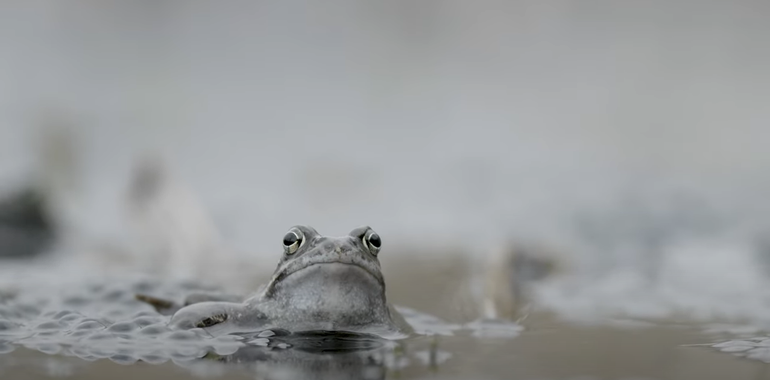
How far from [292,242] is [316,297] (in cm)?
35

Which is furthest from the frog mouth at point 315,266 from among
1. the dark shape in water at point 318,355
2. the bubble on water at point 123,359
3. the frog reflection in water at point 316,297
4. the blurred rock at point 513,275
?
the blurred rock at point 513,275

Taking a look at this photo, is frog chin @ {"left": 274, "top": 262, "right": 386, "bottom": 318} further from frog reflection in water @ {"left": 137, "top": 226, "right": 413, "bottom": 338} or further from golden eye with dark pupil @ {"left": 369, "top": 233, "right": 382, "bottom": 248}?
golden eye with dark pupil @ {"left": 369, "top": 233, "right": 382, "bottom": 248}

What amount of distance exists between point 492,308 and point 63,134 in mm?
13569

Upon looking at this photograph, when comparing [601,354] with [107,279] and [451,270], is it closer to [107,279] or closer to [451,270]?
[107,279]

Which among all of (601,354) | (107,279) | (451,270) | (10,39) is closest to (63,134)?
(10,39)

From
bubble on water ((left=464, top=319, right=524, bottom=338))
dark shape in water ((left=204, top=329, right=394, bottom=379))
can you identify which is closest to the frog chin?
dark shape in water ((left=204, top=329, right=394, bottom=379))

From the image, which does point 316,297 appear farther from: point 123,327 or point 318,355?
point 123,327

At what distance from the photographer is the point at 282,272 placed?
191 inches

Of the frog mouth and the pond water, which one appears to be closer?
the pond water

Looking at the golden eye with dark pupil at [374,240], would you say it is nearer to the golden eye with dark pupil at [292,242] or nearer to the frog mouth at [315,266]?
the frog mouth at [315,266]

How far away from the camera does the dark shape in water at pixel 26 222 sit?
35.0 ft

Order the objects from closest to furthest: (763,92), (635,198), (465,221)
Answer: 1. (635,198)
2. (465,221)
3. (763,92)

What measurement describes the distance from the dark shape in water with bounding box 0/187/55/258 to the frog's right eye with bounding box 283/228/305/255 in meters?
6.55

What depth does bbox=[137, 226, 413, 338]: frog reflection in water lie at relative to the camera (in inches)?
185
